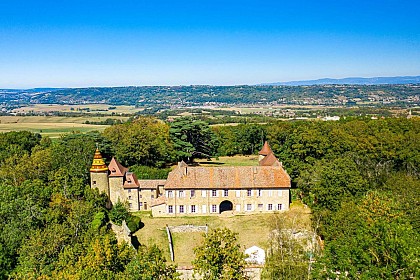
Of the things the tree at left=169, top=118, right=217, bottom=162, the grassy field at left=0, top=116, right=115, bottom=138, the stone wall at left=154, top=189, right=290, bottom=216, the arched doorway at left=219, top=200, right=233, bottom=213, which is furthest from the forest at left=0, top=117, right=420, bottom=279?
the grassy field at left=0, top=116, right=115, bottom=138

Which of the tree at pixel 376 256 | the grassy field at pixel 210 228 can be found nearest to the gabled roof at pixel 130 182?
the grassy field at pixel 210 228

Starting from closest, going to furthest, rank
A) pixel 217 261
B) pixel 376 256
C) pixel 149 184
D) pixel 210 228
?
pixel 217 261
pixel 376 256
pixel 210 228
pixel 149 184

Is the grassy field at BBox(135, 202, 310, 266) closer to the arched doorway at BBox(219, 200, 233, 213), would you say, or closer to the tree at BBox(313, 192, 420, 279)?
the arched doorway at BBox(219, 200, 233, 213)

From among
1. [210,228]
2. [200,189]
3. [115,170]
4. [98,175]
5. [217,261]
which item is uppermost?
[217,261]

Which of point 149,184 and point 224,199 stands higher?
point 149,184

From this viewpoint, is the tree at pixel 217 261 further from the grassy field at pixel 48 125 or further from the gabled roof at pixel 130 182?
the grassy field at pixel 48 125

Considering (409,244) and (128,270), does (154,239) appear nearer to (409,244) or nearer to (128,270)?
(128,270)

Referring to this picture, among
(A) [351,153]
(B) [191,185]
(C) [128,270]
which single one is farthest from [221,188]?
(C) [128,270]

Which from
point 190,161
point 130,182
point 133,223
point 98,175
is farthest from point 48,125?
point 133,223

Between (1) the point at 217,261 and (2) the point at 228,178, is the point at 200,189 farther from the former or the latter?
(1) the point at 217,261
